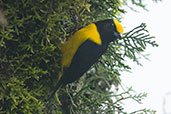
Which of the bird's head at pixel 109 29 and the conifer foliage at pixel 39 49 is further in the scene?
the bird's head at pixel 109 29

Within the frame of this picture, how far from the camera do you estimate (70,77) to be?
6.64 ft

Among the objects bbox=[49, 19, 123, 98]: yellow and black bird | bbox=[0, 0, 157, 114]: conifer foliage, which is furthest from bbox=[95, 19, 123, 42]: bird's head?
bbox=[0, 0, 157, 114]: conifer foliage

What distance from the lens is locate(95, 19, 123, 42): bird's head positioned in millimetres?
2053

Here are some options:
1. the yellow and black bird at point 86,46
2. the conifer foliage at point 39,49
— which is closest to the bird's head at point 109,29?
the yellow and black bird at point 86,46

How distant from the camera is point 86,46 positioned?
2.09 meters

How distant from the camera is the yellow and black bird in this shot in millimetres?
2061

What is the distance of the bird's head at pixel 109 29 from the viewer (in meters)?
2.05

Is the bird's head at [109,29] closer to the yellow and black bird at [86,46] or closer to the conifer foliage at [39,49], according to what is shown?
the yellow and black bird at [86,46]

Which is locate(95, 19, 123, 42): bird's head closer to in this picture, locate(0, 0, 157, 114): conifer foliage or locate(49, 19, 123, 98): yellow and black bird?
locate(49, 19, 123, 98): yellow and black bird

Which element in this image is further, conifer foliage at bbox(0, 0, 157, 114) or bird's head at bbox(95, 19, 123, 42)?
A: bird's head at bbox(95, 19, 123, 42)

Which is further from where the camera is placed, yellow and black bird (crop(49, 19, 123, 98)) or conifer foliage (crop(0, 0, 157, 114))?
yellow and black bird (crop(49, 19, 123, 98))

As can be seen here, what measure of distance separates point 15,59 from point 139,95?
1052 millimetres

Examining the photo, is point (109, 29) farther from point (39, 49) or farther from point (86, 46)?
point (39, 49)

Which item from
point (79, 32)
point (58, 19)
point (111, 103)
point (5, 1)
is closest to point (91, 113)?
point (111, 103)
